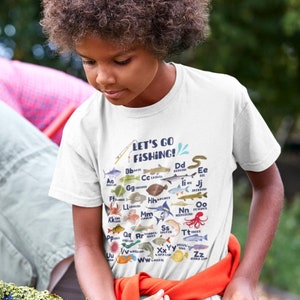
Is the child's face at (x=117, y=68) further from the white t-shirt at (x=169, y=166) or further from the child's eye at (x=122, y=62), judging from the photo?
the white t-shirt at (x=169, y=166)

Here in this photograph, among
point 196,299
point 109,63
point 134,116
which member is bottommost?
point 196,299

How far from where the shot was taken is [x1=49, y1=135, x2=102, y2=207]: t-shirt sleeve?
214 centimetres

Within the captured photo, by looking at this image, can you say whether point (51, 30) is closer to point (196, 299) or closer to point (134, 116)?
point (134, 116)

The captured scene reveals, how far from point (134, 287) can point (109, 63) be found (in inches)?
24.0

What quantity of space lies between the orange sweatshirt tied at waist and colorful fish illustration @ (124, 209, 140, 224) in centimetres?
15

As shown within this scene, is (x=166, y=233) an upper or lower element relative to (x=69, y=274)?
upper

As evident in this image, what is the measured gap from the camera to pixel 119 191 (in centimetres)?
212

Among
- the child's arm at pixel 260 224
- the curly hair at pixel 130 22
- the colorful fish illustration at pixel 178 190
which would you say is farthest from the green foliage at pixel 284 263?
the curly hair at pixel 130 22

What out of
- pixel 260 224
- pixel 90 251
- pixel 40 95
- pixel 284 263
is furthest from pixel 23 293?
pixel 284 263

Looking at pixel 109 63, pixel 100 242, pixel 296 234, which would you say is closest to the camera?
pixel 109 63

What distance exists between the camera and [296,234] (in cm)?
724

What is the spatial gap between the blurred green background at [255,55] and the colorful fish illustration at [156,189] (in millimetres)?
4354

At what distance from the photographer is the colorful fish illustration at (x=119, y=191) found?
6.95 ft

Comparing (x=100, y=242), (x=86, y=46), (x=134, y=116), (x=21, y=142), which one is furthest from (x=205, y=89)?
(x=21, y=142)
